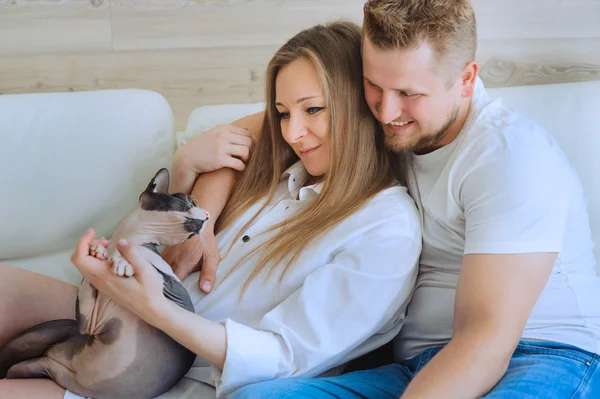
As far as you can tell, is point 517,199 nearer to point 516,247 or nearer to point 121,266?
point 516,247

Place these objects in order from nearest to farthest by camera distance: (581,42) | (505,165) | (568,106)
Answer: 1. (505,165)
2. (568,106)
3. (581,42)

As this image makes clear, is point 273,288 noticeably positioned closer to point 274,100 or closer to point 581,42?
point 274,100

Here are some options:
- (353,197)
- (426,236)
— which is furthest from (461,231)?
(353,197)

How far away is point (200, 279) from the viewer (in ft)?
4.51

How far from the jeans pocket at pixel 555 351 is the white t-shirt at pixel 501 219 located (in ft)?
0.06

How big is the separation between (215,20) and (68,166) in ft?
2.32

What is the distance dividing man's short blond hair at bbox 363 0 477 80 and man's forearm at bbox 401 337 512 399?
0.47 meters

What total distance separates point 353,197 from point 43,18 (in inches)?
50.9

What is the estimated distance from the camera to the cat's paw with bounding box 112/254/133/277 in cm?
113

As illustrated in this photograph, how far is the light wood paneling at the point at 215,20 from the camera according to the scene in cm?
208

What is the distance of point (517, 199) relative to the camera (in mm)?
1114

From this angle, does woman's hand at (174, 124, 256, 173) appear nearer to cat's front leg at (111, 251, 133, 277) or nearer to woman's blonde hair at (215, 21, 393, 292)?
woman's blonde hair at (215, 21, 393, 292)

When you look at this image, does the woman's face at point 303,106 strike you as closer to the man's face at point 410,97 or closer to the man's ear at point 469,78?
the man's face at point 410,97

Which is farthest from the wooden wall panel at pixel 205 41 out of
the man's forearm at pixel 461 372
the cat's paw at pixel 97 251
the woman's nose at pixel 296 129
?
the man's forearm at pixel 461 372
